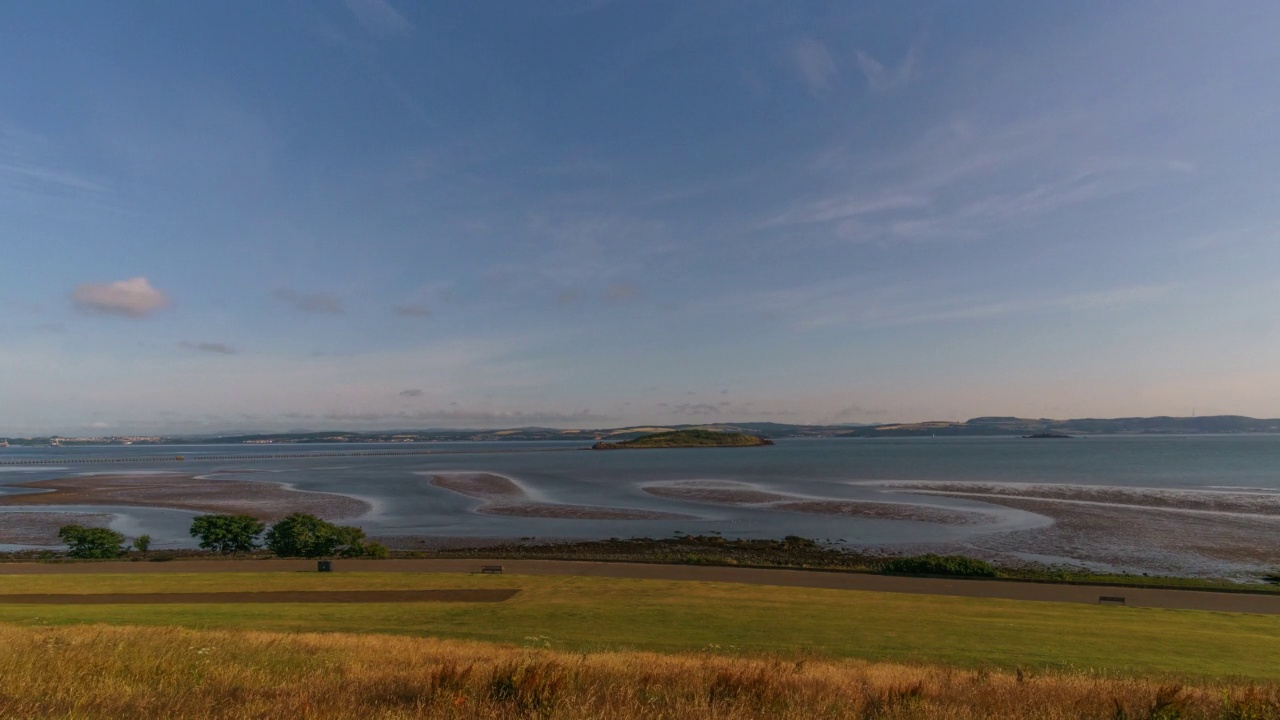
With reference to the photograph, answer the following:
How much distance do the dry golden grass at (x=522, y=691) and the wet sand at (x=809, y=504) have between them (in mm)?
47491

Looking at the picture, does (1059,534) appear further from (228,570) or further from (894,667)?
(228,570)

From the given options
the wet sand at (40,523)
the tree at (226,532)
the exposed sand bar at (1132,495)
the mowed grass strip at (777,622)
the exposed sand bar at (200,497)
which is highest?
the mowed grass strip at (777,622)

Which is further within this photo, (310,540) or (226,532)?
(226,532)

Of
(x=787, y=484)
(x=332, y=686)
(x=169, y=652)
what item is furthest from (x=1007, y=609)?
(x=787, y=484)

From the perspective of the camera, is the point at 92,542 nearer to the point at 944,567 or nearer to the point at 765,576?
the point at 765,576

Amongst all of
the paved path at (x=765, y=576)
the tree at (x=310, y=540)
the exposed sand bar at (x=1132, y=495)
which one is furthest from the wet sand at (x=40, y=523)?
the exposed sand bar at (x=1132, y=495)

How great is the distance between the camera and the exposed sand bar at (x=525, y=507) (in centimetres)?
5994

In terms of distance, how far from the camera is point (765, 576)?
29281 millimetres

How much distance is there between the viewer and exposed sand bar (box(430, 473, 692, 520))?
59.9 metres

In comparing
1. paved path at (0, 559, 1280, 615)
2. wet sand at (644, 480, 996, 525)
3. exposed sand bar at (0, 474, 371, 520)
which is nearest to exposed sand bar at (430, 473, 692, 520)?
wet sand at (644, 480, 996, 525)

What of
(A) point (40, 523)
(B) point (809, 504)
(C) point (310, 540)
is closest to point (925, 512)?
(B) point (809, 504)

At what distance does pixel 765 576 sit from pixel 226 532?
33.9 meters

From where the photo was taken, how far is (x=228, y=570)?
1201 inches

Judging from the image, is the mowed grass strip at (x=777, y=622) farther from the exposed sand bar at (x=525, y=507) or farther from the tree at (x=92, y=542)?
the exposed sand bar at (x=525, y=507)
